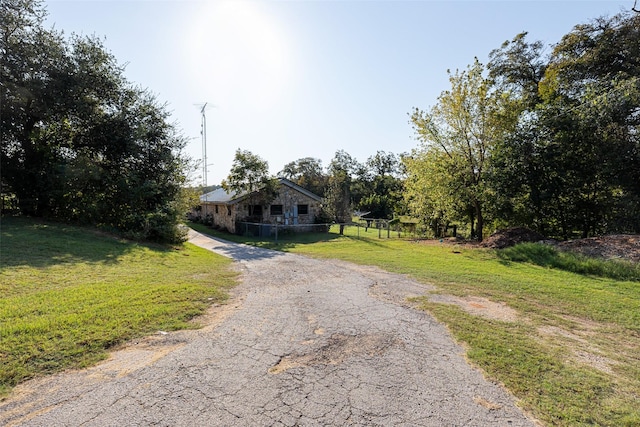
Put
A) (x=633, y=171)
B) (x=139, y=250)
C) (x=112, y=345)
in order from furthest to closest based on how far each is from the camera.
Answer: (x=633, y=171) → (x=139, y=250) → (x=112, y=345)

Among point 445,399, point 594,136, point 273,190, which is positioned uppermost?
point 594,136

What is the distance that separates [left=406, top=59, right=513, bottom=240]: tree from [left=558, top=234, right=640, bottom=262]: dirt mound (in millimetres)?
4427

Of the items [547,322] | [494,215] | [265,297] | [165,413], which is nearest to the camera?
[165,413]

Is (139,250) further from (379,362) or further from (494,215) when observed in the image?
(494,215)

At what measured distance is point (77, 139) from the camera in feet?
48.2

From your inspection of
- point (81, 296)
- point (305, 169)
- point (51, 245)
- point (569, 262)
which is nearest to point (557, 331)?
point (569, 262)

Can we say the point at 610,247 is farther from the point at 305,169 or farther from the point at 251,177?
the point at 305,169

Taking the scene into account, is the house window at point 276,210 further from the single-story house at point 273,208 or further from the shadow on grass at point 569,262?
the shadow on grass at point 569,262

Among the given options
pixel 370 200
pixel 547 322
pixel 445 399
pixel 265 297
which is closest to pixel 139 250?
pixel 265 297

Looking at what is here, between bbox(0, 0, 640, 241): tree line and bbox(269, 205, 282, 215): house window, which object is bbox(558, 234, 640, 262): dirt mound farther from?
bbox(269, 205, 282, 215): house window

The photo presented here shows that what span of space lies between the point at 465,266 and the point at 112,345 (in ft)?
30.9

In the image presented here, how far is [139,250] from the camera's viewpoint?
10.4 meters

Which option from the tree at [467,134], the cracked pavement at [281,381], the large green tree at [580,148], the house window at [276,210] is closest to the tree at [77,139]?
the house window at [276,210]

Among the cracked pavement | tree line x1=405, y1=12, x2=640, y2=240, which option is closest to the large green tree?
tree line x1=405, y1=12, x2=640, y2=240
